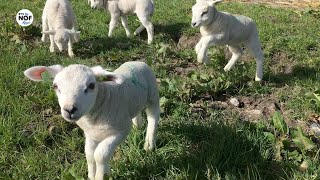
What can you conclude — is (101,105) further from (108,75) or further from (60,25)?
(60,25)

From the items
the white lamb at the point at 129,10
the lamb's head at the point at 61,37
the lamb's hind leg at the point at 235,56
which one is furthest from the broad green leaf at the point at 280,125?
the white lamb at the point at 129,10

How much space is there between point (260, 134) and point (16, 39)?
4.70 meters

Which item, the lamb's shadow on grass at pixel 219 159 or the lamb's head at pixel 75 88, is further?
the lamb's shadow on grass at pixel 219 159

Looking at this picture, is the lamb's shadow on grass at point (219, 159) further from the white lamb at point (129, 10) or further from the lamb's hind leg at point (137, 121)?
the white lamb at point (129, 10)

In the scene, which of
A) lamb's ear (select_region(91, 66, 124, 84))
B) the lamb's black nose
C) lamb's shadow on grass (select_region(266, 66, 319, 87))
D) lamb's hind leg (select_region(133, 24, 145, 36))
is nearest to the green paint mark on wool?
lamb's ear (select_region(91, 66, 124, 84))

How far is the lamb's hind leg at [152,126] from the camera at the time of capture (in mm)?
3857

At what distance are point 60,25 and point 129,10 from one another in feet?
5.60

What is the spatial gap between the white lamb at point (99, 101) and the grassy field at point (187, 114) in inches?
12.2

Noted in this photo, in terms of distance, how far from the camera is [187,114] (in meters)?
4.65

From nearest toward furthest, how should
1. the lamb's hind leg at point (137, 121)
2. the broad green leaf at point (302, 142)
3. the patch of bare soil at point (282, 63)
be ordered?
the broad green leaf at point (302, 142), the lamb's hind leg at point (137, 121), the patch of bare soil at point (282, 63)

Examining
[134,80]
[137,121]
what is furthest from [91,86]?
[137,121]

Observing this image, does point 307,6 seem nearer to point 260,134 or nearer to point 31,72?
point 260,134

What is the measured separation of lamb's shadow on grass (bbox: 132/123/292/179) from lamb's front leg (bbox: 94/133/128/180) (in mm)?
467

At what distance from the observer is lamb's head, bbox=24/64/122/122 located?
272cm
